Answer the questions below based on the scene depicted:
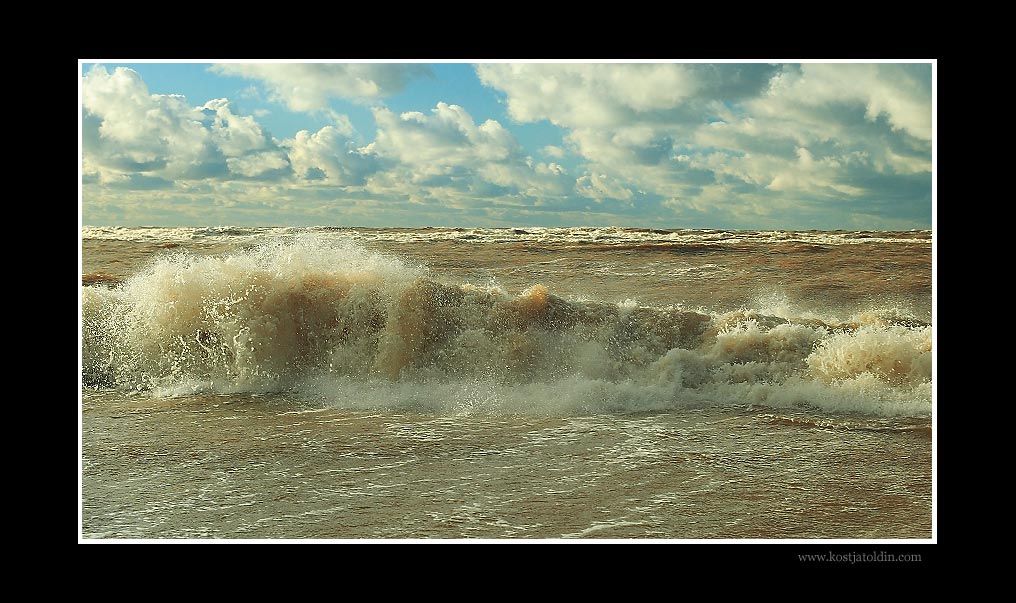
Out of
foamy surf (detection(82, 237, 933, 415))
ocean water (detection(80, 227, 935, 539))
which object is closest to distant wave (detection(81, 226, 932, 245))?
ocean water (detection(80, 227, 935, 539))

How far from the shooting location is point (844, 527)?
9.39 ft

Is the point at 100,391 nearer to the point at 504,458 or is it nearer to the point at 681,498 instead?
the point at 504,458

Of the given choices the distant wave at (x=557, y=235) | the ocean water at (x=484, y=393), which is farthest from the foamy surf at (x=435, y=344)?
the distant wave at (x=557, y=235)

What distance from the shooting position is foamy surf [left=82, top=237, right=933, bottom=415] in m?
4.75

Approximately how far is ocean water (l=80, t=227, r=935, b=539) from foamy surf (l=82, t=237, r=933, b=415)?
0.06 ft

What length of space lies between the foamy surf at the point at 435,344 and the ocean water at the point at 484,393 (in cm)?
2

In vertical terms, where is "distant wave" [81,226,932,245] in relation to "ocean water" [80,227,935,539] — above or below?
above

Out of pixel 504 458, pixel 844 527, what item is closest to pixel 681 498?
pixel 844 527

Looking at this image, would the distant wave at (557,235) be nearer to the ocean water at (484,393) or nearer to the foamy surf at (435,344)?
the ocean water at (484,393)

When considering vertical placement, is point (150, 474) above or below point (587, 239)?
below

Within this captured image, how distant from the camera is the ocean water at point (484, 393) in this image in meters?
2.99

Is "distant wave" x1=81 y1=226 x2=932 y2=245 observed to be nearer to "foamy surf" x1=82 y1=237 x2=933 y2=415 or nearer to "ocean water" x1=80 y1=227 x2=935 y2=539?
"ocean water" x1=80 y1=227 x2=935 y2=539
